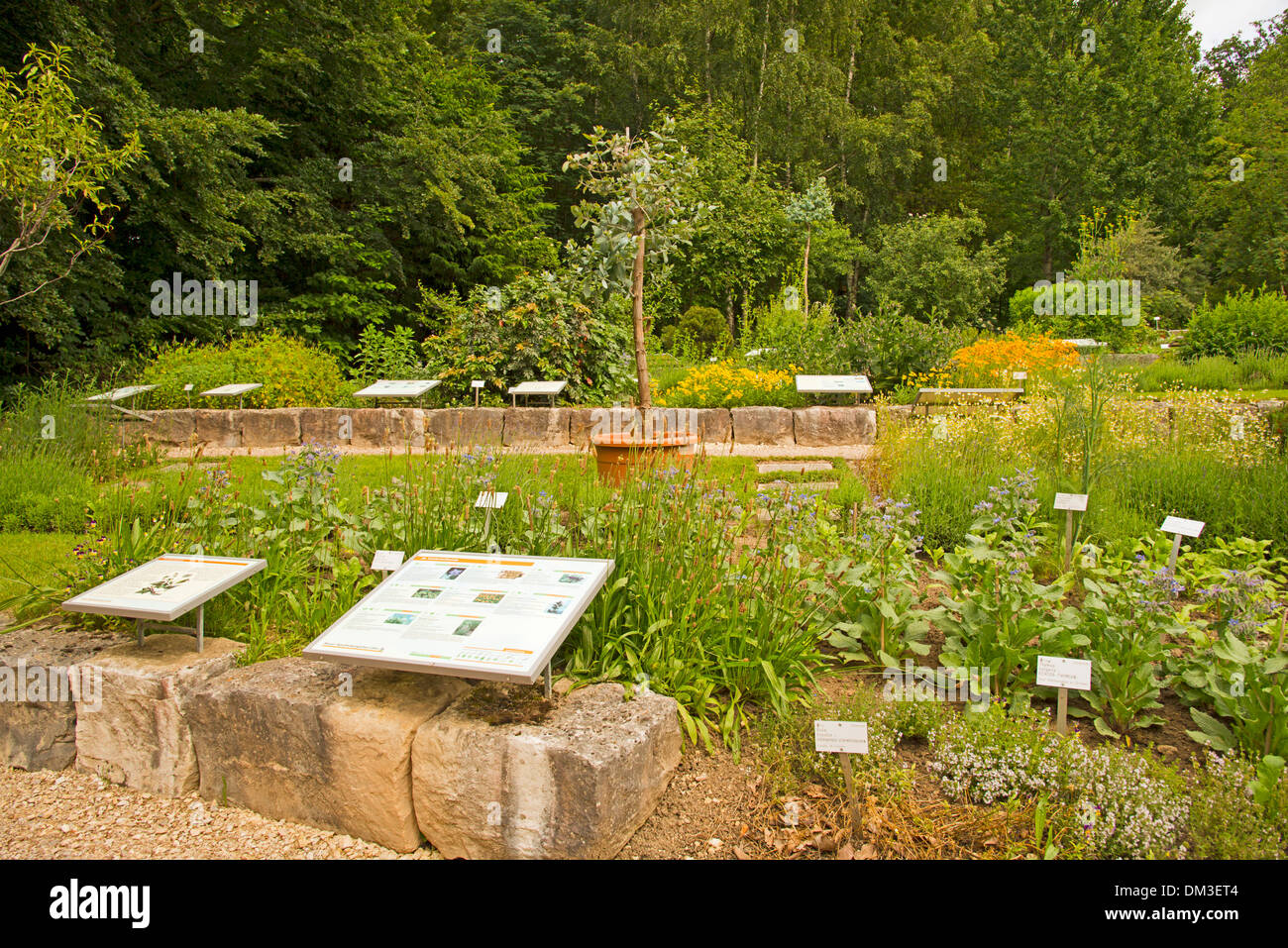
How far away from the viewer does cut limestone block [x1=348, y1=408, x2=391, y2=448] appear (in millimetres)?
7652

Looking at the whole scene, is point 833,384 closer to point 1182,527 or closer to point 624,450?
point 624,450

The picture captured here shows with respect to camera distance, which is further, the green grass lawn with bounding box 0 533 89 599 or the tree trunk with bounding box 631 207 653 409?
the tree trunk with bounding box 631 207 653 409

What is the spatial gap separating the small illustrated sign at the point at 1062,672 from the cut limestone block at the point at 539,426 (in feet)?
18.6

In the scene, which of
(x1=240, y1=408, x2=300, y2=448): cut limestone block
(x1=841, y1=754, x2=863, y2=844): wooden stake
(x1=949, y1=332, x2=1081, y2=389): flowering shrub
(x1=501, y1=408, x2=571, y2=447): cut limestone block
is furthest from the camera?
(x1=949, y1=332, x2=1081, y2=389): flowering shrub

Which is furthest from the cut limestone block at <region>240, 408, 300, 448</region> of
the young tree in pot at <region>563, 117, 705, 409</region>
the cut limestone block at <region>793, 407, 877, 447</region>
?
the cut limestone block at <region>793, 407, 877, 447</region>

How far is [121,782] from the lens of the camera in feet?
8.38

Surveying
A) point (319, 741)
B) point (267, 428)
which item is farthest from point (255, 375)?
point (319, 741)

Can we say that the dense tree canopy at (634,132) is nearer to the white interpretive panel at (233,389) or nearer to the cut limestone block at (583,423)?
the white interpretive panel at (233,389)

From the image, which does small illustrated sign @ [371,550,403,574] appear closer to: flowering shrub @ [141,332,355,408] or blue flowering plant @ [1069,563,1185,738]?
blue flowering plant @ [1069,563,1185,738]

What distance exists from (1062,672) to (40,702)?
10.4 ft

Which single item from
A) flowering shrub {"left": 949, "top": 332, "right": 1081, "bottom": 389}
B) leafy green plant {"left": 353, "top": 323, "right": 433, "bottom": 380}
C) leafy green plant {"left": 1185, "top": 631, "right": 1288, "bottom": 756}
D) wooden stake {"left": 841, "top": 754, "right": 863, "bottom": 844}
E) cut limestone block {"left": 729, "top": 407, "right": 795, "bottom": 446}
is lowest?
wooden stake {"left": 841, "top": 754, "right": 863, "bottom": 844}

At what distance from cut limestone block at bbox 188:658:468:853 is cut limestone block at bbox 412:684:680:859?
0.28 ft

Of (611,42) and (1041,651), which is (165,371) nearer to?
(1041,651)

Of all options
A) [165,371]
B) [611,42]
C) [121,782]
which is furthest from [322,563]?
[611,42]
